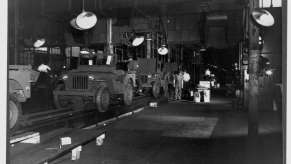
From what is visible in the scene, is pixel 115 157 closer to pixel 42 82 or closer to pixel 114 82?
pixel 114 82

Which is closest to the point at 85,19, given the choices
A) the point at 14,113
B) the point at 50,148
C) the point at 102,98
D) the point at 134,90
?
the point at 102,98

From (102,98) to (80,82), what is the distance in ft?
3.06

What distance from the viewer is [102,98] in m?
9.77

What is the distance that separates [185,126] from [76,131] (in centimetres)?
309

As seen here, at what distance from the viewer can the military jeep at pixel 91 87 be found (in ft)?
32.2

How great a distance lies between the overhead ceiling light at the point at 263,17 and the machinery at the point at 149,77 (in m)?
9.16

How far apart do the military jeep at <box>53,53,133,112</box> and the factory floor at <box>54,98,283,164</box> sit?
3.73 feet

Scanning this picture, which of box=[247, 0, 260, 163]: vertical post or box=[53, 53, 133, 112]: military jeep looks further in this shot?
box=[53, 53, 133, 112]: military jeep

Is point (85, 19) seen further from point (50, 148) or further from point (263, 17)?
point (263, 17)

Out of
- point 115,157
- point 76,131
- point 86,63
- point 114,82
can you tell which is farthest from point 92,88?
point 115,157

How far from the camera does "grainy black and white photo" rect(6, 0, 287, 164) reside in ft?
18.7

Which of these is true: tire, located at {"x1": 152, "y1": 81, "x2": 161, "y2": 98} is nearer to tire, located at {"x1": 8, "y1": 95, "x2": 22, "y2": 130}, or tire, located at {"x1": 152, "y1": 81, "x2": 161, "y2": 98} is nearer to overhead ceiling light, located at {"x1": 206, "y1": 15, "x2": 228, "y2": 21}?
overhead ceiling light, located at {"x1": 206, "y1": 15, "x2": 228, "y2": 21}

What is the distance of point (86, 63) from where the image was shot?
11734mm

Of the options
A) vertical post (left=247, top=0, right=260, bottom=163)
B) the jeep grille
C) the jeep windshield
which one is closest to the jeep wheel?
the jeep windshield
